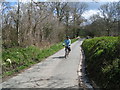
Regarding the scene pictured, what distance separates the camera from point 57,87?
19.3 feet

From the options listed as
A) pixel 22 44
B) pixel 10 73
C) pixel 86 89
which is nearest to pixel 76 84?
pixel 86 89

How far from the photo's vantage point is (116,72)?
16.5 feet

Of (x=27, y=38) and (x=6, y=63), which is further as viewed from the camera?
(x=27, y=38)

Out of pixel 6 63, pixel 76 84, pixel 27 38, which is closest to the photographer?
pixel 76 84

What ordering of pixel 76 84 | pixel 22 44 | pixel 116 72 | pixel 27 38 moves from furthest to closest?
1. pixel 27 38
2. pixel 22 44
3. pixel 76 84
4. pixel 116 72

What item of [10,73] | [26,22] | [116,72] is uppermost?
[26,22]

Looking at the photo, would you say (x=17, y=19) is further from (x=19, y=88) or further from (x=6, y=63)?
(x=19, y=88)

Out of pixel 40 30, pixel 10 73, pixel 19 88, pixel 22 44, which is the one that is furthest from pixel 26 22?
pixel 19 88

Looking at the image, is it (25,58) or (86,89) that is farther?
(25,58)

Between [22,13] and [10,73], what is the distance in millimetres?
10268

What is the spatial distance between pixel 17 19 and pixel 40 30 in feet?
23.9

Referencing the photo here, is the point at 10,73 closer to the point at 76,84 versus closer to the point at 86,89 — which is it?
the point at 76,84

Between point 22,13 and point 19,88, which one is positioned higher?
point 22,13

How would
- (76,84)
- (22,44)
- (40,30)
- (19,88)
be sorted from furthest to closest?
(40,30) → (22,44) → (76,84) → (19,88)
